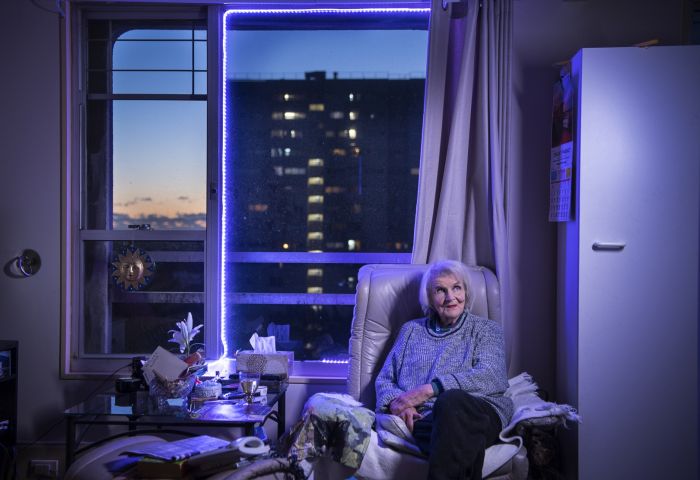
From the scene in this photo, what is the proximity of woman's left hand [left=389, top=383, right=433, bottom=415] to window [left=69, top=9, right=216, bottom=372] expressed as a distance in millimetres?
1215

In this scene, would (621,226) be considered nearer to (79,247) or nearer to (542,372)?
(542,372)

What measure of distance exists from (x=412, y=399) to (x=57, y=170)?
6.65 ft

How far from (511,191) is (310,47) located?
132cm

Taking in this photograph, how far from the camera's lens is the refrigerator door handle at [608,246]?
2.62 m

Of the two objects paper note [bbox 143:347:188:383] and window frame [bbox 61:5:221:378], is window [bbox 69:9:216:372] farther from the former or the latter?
paper note [bbox 143:347:188:383]

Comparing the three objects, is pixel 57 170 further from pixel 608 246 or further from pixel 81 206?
pixel 608 246

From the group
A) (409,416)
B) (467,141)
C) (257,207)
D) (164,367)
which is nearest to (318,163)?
→ (257,207)

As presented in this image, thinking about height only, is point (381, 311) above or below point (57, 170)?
below

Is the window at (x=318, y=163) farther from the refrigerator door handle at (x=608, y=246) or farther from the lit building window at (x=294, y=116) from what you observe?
the refrigerator door handle at (x=608, y=246)

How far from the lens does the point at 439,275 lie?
8.56 ft

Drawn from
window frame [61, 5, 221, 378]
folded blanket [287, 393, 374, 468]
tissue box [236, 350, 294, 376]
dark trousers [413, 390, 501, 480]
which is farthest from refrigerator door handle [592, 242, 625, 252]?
window frame [61, 5, 221, 378]

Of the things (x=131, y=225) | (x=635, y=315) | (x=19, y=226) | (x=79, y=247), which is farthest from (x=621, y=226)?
(x=19, y=226)

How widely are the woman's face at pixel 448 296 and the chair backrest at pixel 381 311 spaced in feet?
0.55

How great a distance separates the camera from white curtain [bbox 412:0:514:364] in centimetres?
295
